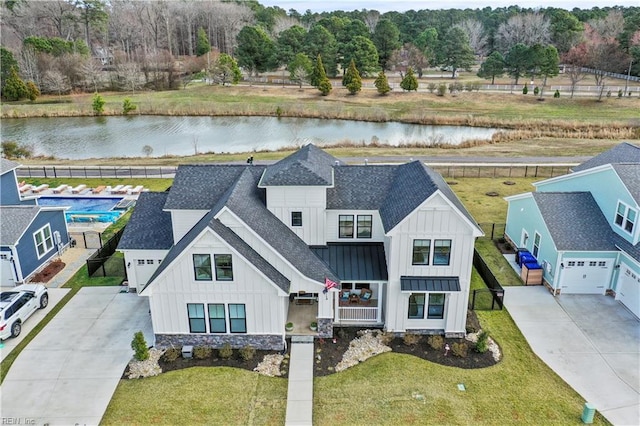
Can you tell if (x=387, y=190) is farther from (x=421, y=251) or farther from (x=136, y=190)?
(x=136, y=190)

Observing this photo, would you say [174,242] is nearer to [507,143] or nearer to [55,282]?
[55,282]

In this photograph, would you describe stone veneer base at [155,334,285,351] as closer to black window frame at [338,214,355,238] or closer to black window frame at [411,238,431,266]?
black window frame at [338,214,355,238]

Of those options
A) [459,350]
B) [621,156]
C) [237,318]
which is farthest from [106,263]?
[621,156]

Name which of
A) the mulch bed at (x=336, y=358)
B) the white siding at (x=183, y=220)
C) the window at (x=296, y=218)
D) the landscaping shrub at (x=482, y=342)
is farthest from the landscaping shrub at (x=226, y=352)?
the landscaping shrub at (x=482, y=342)

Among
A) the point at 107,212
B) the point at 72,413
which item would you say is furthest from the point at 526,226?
the point at 107,212

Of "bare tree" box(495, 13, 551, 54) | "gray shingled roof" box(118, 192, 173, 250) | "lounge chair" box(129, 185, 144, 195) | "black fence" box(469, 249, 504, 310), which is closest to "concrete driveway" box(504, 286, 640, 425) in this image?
"black fence" box(469, 249, 504, 310)

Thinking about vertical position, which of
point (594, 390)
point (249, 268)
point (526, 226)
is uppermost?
point (249, 268)
